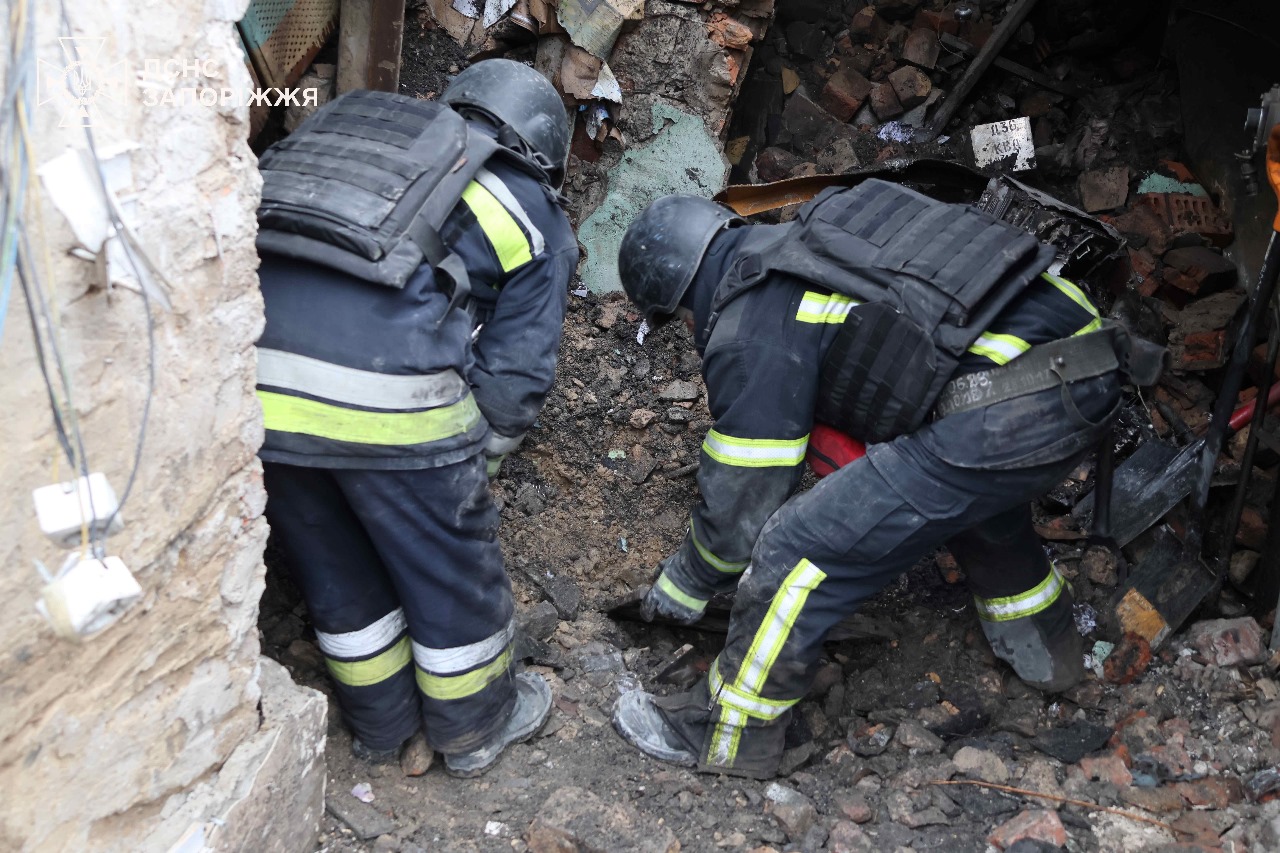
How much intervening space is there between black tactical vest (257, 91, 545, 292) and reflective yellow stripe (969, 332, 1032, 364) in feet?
4.18

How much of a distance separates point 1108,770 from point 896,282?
1.54 m

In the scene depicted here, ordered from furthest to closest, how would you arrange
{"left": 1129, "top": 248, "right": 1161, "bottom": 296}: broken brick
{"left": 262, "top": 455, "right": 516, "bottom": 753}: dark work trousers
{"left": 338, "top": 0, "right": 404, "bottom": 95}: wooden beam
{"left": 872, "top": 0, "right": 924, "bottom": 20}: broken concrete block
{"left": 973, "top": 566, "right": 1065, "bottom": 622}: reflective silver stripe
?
{"left": 872, "top": 0, "right": 924, "bottom": 20}: broken concrete block
{"left": 1129, "top": 248, "right": 1161, "bottom": 296}: broken brick
{"left": 338, "top": 0, "right": 404, "bottom": 95}: wooden beam
{"left": 973, "top": 566, "right": 1065, "bottom": 622}: reflective silver stripe
{"left": 262, "top": 455, "right": 516, "bottom": 753}: dark work trousers

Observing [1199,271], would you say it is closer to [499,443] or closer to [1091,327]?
[1091,327]

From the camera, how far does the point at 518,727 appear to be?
9.56 ft

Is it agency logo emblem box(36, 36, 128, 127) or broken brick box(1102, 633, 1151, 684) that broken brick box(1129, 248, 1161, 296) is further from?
agency logo emblem box(36, 36, 128, 127)

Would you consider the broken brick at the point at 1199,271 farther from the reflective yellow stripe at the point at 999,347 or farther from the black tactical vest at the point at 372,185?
the black tactical vest at the point at 372,185

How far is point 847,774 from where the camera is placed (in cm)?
294

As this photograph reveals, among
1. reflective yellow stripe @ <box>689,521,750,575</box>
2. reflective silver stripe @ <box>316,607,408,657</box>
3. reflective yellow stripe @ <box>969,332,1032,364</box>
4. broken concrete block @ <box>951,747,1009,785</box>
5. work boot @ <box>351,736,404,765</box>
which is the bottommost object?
work boot @ <box>351,736,404,765</box>

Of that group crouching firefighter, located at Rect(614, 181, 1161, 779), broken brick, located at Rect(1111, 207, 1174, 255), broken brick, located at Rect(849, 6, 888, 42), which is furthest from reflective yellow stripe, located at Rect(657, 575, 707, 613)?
broken brick, located at Rect(849, 6, 888, 42)

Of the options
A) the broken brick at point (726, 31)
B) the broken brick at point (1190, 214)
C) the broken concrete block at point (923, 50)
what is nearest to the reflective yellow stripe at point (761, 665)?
the broken brick at point (726, 31)

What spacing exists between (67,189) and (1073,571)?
11.2 ft

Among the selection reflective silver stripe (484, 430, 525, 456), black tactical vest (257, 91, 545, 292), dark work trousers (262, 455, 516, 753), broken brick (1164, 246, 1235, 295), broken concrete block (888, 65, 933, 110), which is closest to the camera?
black tactical vest (257, 91, 545, 292)

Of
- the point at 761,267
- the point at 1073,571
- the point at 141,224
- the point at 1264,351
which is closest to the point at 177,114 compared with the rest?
the point at 141,224

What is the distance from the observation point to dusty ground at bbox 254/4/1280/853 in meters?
2.62
